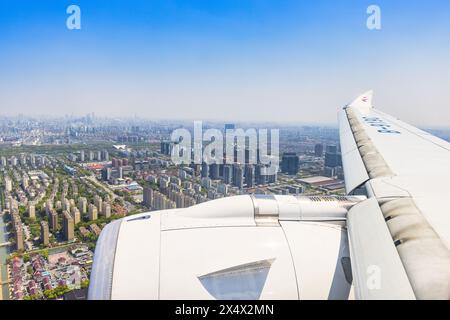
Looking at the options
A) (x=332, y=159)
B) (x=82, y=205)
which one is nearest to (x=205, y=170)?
(x=82, y=205)

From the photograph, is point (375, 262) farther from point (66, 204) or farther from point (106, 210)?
point (66, 204)

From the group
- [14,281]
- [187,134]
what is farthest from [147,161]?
[14,281]

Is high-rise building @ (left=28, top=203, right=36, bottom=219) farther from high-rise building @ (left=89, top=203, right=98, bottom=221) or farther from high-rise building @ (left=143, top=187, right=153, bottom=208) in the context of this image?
high-rise building @ (left=143, top=187, right=153, bottom=208)

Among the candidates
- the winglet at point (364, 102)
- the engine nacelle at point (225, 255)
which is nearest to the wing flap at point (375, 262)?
the engine nacelle at point (225, 255)

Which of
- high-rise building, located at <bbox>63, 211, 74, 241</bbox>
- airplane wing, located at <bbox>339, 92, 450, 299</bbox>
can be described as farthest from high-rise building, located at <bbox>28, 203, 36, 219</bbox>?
airplane wing, located at <bbox>339, 92, 450, 299</bbox>

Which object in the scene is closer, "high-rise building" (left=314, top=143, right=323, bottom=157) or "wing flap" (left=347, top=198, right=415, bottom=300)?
"wing flap" (left=347, top=198, right=415, bottom=300)

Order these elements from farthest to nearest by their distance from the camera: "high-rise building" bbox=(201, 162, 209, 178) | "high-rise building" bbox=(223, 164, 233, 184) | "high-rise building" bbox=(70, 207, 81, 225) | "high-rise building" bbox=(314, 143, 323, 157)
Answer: "high-rise building" bbox=(314, 143, 323, 157), "high-rise building" bbox=(201, 162, 209, 178), "high-rise building" bbox=(223, 164, 233, 184), "high-rise building" bbox=(70, 207, 81, 225)
